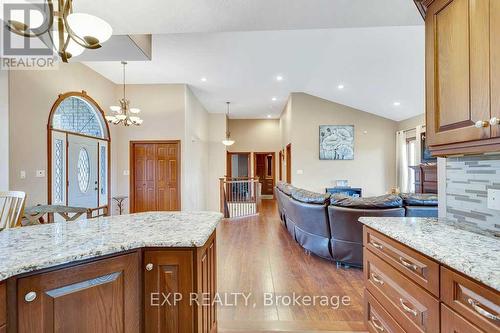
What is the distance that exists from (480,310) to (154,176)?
21.5 feet

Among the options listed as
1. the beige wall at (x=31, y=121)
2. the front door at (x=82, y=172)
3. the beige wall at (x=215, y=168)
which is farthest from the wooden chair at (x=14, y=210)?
the beige wall at (x=215, y=168)

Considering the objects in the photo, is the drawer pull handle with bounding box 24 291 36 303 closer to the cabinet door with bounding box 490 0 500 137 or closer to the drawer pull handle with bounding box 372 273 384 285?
the drawer pull handle with bounding box 372 273 384 285

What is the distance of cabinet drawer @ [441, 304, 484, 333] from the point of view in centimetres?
93

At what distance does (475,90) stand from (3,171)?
502 centimetres

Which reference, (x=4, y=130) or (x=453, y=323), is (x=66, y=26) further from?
(x=4, y=130)

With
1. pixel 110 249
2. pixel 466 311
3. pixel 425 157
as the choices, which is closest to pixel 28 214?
pixel 110 249

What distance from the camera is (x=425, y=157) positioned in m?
6.11

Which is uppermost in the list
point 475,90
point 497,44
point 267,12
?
point 267,12

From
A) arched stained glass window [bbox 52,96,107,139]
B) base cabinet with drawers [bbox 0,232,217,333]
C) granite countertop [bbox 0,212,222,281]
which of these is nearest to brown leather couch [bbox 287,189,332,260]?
granite countertop [bbox 0,212,222,281]

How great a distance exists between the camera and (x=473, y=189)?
5.05 feet

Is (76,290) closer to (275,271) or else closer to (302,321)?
(302,321)

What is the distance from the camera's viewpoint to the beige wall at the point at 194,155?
6629mm

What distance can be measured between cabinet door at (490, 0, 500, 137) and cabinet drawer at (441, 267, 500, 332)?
2.00 ft

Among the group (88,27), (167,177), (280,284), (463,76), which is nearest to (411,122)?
(280,284)
